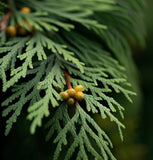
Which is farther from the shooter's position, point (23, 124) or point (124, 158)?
point (124, 158)

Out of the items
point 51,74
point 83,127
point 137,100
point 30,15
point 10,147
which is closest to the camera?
point 83,127

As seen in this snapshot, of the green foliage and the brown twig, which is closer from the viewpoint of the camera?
the green foliage

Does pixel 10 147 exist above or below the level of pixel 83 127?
below

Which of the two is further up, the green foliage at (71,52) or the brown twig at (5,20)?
the brown twig at (5,20)

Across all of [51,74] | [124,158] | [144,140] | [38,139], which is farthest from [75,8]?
[144,140]

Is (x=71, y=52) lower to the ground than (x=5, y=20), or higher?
lower

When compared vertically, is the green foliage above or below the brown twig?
below

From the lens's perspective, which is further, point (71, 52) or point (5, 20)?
point (5, 20)

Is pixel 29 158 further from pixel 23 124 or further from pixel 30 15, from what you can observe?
pixel 30 15

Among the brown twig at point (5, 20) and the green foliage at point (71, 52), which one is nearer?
the green foliage at point (71, 52)

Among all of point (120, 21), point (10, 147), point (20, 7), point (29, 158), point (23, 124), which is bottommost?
point (29, 158)

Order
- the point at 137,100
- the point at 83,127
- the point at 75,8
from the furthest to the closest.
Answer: the point at 137,100
the point at 75,8
the point at 83,127
